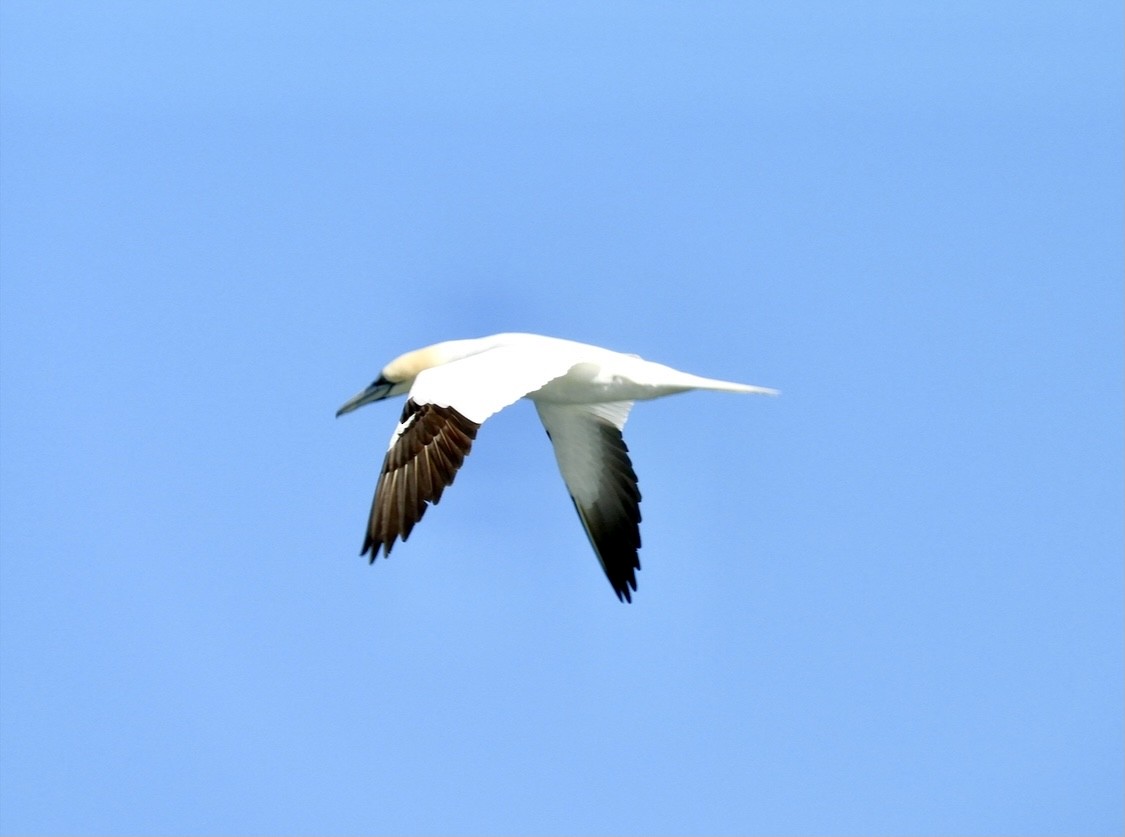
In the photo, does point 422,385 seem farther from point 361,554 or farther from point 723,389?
point 723,389

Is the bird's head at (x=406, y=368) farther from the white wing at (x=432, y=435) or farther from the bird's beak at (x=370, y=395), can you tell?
the white wing at (x=432, y=435)

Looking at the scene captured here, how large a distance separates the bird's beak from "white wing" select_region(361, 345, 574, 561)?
1765 mm

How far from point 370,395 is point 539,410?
1.15 metres

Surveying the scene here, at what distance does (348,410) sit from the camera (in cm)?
1223

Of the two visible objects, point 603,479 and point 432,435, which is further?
point 603,479

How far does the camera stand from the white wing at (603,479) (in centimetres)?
1224

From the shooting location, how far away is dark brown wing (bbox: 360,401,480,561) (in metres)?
9.20

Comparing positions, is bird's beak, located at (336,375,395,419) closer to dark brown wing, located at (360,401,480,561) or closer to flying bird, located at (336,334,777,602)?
flying bird, located at (336,334,777,602)

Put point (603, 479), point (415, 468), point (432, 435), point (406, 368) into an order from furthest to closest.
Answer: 1. point (603, 479)
2. point (406, 368)
3. point (432, 435)
4. point (415, 468)

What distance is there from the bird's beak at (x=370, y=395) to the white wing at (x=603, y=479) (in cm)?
105

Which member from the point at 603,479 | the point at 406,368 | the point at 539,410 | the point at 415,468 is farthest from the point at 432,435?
the point at 603,479

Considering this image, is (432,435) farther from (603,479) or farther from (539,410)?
(603,479)

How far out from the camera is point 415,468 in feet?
30.6

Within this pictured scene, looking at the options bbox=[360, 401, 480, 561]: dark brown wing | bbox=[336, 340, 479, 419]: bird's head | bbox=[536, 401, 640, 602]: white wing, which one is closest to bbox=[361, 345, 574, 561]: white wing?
bbox=[360, 401, 480, 561]: dark brown wing
